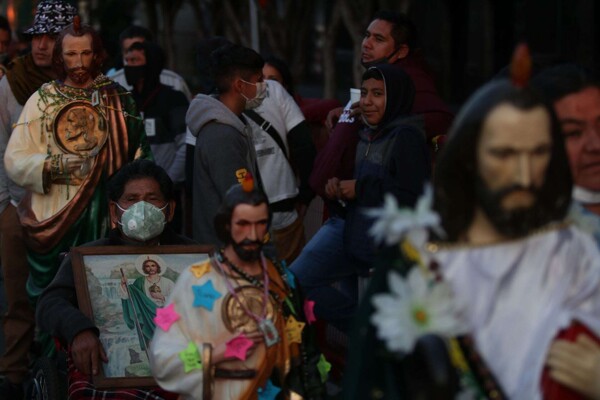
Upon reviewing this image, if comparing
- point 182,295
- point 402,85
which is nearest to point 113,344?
point 182,295

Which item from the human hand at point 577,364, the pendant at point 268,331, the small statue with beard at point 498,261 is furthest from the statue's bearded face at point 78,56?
the human hand at point 577,364

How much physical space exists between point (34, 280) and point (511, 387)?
174 inches

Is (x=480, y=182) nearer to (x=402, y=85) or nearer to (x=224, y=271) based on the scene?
(x=224, y=271)

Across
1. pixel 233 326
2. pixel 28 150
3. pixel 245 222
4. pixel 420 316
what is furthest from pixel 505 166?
pixel 28 150

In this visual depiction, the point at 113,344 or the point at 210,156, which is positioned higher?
the point at 210,156

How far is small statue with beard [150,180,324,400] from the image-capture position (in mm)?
5008

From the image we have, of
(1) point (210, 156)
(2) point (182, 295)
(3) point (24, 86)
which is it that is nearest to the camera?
(2) point (182, 295)

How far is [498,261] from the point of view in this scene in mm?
3811

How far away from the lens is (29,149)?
753 cm

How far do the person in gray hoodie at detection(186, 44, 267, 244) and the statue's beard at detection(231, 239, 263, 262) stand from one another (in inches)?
83.6

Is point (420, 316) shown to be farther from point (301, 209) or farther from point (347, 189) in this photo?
point (301, 209)

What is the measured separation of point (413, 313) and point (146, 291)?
287 centimetres

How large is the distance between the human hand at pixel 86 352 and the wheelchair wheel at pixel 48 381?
562 millimetres

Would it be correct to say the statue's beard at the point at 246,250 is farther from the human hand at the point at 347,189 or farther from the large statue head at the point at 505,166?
the human hand at the point at 347,189
